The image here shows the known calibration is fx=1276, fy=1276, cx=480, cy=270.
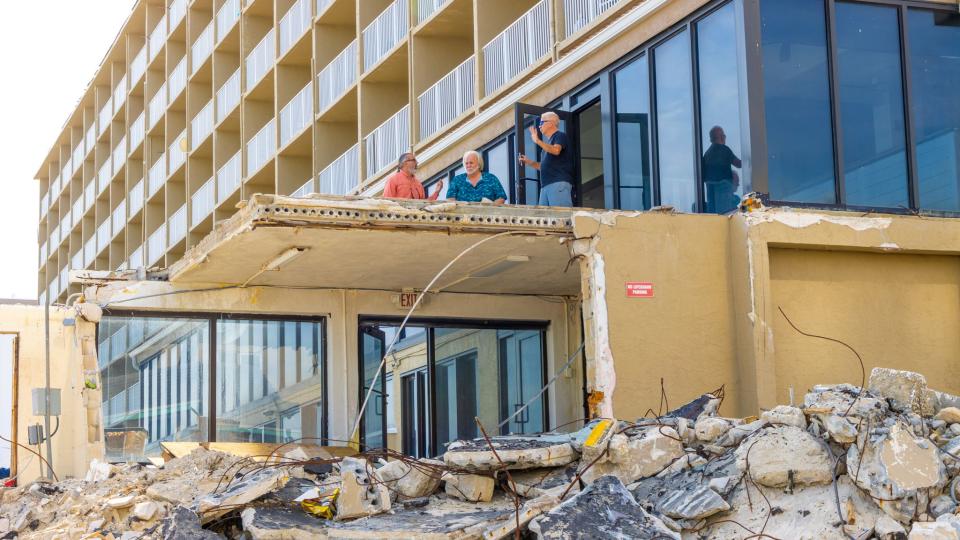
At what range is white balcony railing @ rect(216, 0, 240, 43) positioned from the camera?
33.1 metres

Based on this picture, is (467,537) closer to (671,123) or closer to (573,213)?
(573,213)

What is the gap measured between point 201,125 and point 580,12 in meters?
20.4

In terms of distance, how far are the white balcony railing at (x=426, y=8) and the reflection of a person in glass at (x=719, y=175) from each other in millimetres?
8428

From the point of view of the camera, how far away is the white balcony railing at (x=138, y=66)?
41.4 metres

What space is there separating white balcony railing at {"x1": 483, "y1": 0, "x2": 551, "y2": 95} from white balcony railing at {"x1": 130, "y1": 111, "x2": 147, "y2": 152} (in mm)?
23142

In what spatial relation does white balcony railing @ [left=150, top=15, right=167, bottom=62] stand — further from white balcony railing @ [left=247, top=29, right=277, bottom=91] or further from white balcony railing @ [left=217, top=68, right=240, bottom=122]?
white balcony railing @ [left=247, top=29, right=277, bottom=91]

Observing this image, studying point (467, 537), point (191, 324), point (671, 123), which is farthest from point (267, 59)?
point (467, 537)

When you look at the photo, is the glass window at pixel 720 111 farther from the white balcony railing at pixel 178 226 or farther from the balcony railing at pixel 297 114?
the white balcony railing at pixel 178 226

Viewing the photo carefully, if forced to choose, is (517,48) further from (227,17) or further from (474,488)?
(227,17)

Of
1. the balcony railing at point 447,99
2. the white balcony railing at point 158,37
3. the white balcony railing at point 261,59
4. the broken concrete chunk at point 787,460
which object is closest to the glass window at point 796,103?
the broken concrete chunk at point 787,460

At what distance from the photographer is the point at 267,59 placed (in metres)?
31.0

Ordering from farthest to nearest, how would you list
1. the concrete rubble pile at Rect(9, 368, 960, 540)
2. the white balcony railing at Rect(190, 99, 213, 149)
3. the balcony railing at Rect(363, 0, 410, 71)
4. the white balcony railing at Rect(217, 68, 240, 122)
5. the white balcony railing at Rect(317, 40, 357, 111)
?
1. the white balcony railing at Rect(190, 99, 213, 149)
2. the white balcony railing at Rect(217, 68, 240, 122)
3. the white balcony railing at Rect(317, 40, 357, 111)
4. the balcony railing at Rect(363, 0, 410, 71)
5. the concrete rubble pile at Rect(9, 368, 960, 540)

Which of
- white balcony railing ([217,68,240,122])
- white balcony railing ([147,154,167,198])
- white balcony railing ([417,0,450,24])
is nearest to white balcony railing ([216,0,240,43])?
white balcony railing ([217,68,240,122])

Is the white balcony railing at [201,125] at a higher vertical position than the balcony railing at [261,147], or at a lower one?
higher
